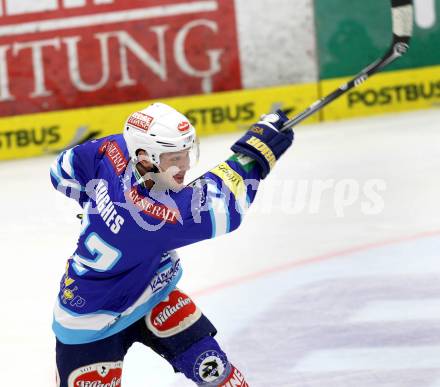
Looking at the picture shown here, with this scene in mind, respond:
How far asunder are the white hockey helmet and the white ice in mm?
1517

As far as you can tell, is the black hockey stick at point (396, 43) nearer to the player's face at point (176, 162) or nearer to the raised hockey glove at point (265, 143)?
the raised hockey glove at point (265, 143)

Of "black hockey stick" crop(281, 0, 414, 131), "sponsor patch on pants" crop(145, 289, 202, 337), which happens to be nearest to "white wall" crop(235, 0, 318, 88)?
"black hockey stick" crop(281, 0, 414, 131)

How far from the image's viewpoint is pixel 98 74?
9.95 metres

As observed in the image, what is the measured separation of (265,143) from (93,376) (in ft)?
3.30

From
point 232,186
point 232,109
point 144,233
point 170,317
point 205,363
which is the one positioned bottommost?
point 205,363

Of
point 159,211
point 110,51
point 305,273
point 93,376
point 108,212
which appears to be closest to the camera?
point 159,211

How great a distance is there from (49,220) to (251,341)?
2.99 m

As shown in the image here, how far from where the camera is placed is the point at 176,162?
3.34 meters

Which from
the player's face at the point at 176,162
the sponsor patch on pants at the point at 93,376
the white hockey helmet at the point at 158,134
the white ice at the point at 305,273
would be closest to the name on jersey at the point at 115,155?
the white hockey helmet at the point at 158,134

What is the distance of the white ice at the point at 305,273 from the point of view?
468 cm

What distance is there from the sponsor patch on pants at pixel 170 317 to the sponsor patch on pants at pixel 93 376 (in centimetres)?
23

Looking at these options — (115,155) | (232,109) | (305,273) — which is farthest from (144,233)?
(232,109)

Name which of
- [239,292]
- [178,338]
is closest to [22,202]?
[239,292]

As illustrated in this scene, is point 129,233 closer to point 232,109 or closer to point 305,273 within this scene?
point 305,273
